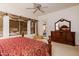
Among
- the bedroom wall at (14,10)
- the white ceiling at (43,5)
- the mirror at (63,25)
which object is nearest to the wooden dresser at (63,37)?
the mirror at (63,25)

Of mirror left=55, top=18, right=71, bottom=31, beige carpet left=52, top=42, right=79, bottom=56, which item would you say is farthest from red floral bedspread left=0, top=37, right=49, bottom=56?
mirror left=55, top=18, right=71, bottom=31

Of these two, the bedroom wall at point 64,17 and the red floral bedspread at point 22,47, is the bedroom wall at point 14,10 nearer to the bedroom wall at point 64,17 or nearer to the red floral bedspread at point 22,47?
the bedroom wall at point 64,17

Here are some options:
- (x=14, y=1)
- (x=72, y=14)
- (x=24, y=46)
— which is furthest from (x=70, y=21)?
(x=14, y=1)

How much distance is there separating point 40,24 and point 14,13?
0.48 meters

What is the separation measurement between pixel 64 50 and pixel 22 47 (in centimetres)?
69

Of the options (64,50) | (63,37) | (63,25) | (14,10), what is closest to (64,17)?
(63,25)

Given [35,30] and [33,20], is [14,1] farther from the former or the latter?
[35,30]

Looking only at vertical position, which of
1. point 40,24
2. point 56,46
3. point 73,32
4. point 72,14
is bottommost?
point 56,46

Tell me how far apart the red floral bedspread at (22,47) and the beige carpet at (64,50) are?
15 centimetres

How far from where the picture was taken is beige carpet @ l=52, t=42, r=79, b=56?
1793 mm

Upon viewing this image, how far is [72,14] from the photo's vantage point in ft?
5.98

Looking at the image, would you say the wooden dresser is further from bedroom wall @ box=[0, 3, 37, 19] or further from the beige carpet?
bedroom wall @ box=[0, 3, 37, 19]

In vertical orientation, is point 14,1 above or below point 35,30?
above

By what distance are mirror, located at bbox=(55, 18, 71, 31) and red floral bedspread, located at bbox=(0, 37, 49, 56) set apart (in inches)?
15.2
